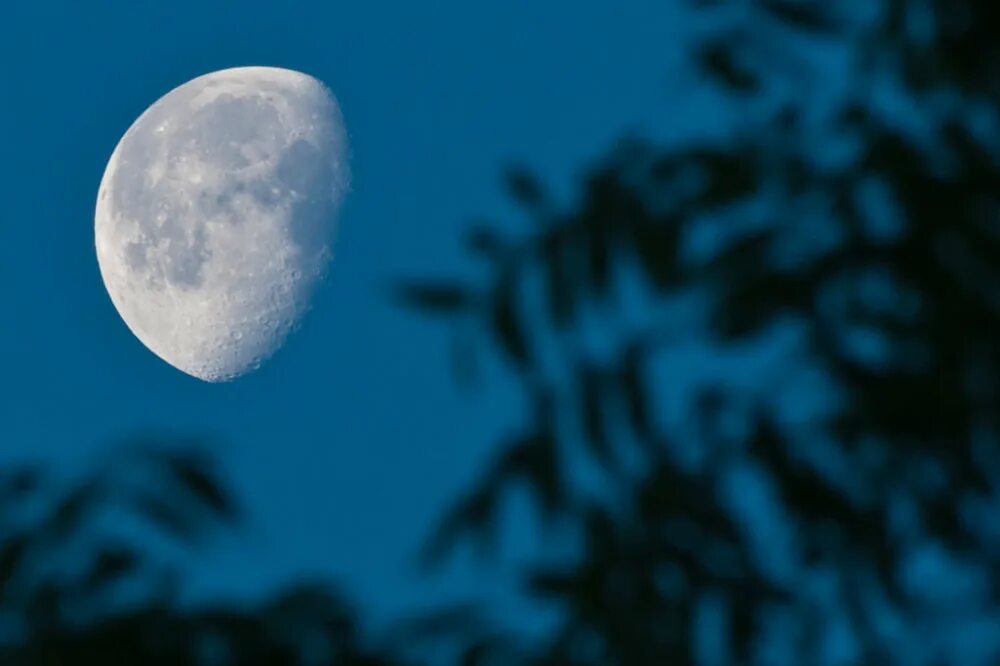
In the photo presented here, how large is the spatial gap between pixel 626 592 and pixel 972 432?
12.9 inches

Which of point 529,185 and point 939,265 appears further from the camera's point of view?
point 529,185

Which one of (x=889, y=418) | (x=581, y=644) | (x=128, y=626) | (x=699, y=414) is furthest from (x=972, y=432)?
(x=128, y=626)

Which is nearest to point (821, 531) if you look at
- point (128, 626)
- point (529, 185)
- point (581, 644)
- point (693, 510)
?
point (693, 510)

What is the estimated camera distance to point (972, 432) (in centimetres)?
138

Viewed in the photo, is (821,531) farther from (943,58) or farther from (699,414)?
(943,58)

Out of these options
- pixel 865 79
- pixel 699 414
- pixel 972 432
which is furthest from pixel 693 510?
pixel 865 79

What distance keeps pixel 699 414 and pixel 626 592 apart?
0.57 feet

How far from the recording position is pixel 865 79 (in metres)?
1.45

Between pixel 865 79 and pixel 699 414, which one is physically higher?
pixel 865 79

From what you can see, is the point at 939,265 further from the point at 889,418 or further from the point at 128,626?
the point at 128,626

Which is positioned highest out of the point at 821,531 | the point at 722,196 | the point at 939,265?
the point at 722,196

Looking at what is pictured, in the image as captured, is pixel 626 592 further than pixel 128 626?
No

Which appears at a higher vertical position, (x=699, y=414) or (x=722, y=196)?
(x=722, y=196)

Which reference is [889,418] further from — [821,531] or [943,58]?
[943,58]
